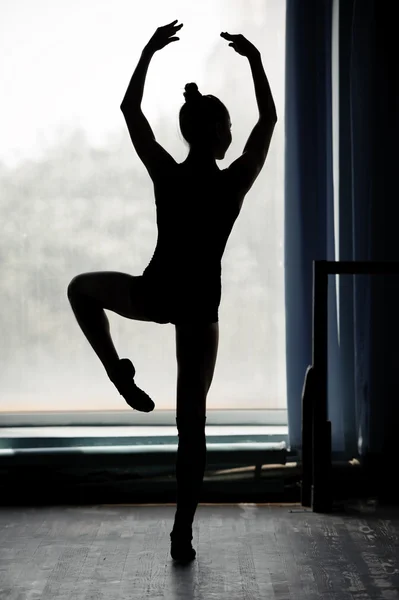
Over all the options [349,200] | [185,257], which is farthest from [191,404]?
[349,200]

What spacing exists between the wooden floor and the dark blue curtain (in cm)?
51

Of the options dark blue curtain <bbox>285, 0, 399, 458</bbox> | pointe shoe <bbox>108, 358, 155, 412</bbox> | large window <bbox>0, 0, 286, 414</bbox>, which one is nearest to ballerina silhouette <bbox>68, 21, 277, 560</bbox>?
pointe shoe <bbox>108, 358, 155, 412</bbox>

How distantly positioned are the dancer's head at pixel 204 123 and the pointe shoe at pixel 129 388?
69 centimetres

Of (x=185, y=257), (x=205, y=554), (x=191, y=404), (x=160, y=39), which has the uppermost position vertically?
(x=160, y=39)

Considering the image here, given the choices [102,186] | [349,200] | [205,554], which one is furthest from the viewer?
[102,186]

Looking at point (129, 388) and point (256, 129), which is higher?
point (256, 129)

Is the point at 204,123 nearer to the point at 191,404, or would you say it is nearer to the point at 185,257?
the point at 185,257

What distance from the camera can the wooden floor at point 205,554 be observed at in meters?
2.48

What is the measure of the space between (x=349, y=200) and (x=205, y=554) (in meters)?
1.59

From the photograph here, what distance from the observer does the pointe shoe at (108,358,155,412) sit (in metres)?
2.57

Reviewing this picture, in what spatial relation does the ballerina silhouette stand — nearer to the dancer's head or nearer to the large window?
the dancer's head

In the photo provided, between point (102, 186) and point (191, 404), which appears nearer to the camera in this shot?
point (191, 404)

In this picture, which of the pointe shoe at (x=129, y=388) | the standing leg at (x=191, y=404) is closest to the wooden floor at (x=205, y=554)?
the standing leg at (x=191, y=404)

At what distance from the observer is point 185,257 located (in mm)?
2617
